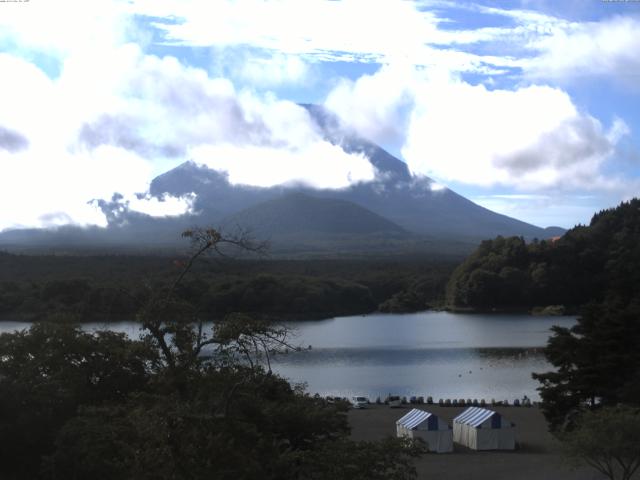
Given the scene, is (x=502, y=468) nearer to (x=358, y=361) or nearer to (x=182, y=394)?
(x=182, y=394)

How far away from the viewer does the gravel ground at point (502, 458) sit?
39.6 ft

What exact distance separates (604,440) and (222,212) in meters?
105

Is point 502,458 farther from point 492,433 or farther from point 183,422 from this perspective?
point 183,422

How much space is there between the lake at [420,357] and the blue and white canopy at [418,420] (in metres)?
2.32

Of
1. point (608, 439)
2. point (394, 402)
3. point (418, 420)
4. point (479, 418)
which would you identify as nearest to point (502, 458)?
point (479, 418)

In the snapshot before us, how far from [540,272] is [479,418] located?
122 feet

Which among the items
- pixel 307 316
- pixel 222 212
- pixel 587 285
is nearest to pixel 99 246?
pixel 222 212

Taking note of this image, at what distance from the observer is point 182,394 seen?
552 cm

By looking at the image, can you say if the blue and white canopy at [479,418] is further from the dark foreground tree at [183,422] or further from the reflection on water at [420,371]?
the dark foreground tree at [183,422]

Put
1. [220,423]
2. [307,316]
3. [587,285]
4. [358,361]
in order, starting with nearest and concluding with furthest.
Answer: [220,423] → [358,361] → [307,316] → [587,285]

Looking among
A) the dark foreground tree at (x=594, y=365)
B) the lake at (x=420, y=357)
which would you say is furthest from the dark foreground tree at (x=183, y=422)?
the dark foreground tree at (x=594, y=365)

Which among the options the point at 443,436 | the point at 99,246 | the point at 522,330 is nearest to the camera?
the point at 443,436

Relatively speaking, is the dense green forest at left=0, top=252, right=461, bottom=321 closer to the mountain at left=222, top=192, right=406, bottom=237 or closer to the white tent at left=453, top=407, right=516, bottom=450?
the white tent at left=453, top=407, right=516, bottom=450

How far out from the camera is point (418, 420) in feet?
46.7
